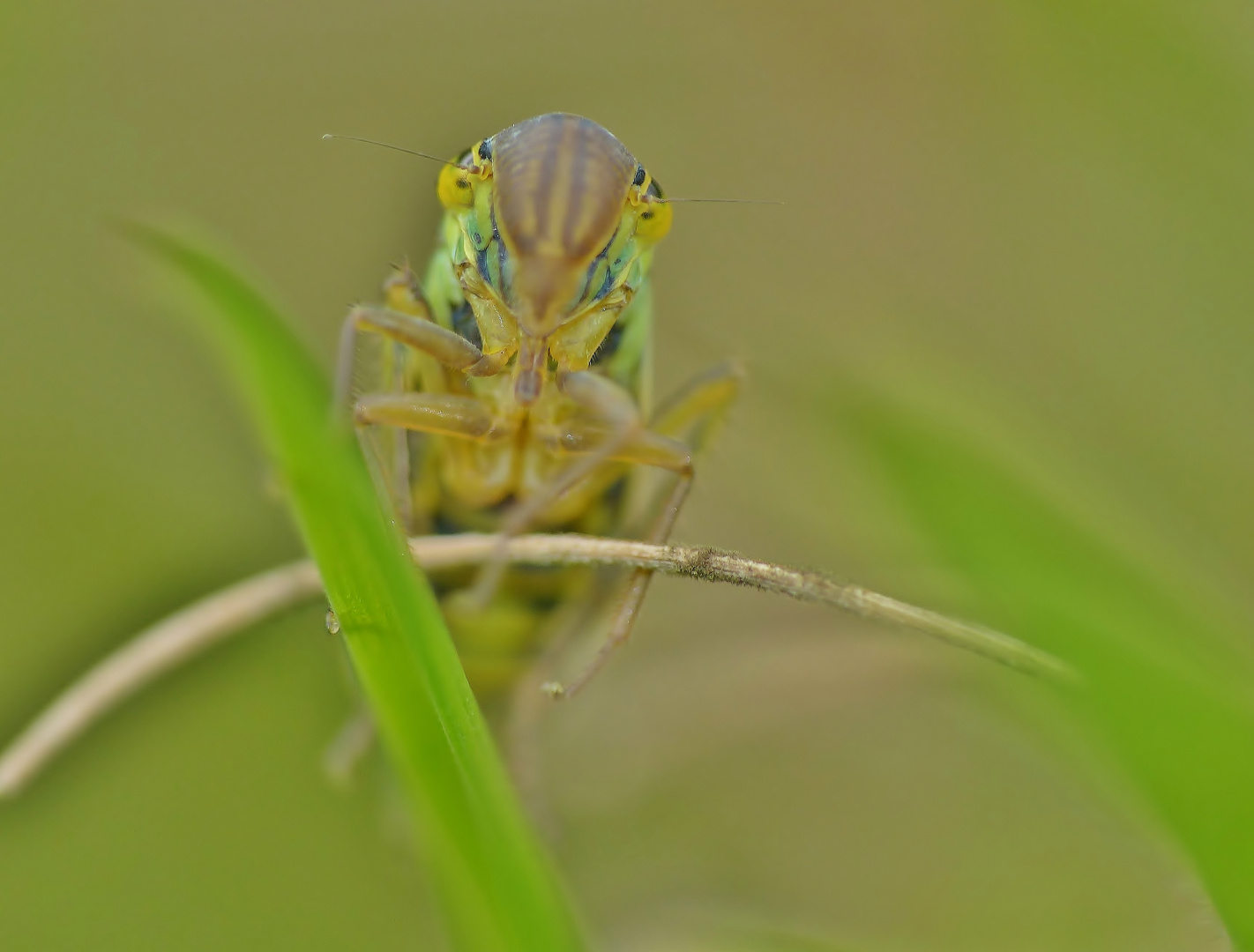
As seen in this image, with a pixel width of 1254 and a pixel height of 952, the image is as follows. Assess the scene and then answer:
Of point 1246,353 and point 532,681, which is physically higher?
point 1246,353

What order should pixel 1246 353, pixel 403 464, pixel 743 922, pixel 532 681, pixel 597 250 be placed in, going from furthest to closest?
pixel 1246 353 → pixel 532 681 → pixel 403 464 → pixel 597 250 → pixel 743 922

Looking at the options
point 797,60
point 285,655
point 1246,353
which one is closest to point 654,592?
point 285,655

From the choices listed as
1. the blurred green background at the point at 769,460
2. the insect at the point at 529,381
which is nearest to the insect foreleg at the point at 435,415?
the insect at the point at 529,381

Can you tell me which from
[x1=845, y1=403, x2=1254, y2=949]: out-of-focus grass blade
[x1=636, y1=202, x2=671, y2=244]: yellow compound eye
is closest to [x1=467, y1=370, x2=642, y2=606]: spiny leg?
[x1=636, y1=202, x2=671, y2=244]: yellow compound eye

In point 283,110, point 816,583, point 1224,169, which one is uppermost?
point 283,110

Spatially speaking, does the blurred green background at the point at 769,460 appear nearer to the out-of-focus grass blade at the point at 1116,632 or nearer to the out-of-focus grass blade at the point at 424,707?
the out-of-focus grass blade at the point at 1116,632

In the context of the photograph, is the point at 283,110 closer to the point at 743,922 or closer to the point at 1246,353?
the point at 1246,353

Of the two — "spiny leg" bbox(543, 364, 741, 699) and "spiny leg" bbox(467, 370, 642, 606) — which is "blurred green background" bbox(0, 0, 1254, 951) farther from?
"spiny leg" bbox(467, 370, 642, 606)
